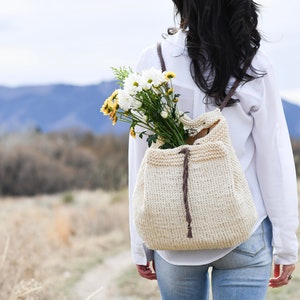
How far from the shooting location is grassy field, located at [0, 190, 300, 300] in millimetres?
5934

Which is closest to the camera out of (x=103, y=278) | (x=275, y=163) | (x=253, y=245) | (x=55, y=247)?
(x=253, y=245)

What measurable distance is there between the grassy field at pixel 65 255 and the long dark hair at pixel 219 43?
1299 mm

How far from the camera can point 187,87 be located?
9.00ft

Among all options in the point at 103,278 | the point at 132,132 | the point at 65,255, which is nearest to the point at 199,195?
the point at 132,132

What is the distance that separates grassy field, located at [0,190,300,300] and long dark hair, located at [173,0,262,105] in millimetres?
1299

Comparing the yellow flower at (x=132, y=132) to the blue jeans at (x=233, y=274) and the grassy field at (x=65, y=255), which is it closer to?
the blue jeans at (x=233, y=274)

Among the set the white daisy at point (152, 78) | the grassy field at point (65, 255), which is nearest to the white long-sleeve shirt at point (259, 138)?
the white daisy at point (152, 78)

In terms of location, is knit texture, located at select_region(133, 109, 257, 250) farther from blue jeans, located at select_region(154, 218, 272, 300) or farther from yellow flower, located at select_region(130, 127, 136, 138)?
yellow flower, located at select_region(130, 127, 136, 138)

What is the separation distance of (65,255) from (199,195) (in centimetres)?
933

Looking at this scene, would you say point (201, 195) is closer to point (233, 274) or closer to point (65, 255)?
point (233, 274)

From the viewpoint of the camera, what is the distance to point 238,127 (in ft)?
8.98

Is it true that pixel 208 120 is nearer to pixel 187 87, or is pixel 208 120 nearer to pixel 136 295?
pixel 187 87

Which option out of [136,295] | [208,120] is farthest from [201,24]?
[136,295]

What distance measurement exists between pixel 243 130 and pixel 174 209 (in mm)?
386
